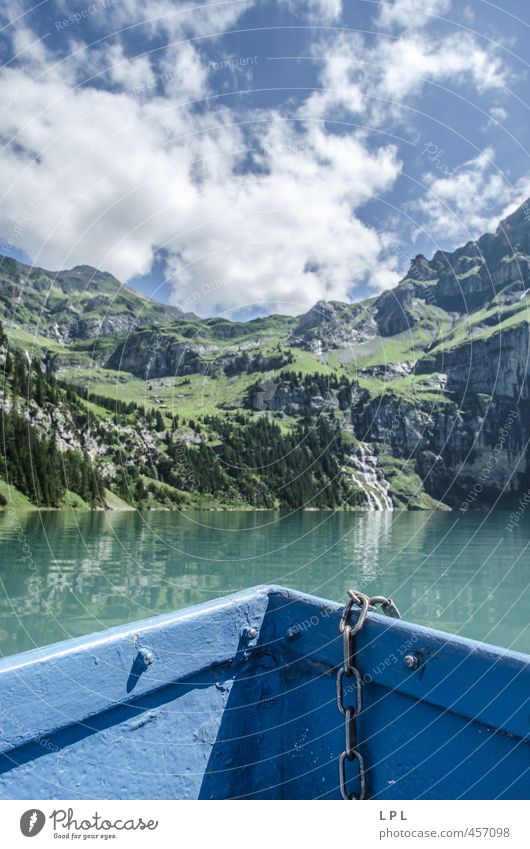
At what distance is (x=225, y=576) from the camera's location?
42.2 metres

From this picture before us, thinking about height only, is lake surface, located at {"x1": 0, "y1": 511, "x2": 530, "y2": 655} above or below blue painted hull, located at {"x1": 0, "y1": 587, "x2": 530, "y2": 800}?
below

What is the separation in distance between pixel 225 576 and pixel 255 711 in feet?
130

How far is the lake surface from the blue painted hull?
19.6 m

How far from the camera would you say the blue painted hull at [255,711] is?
2.87m

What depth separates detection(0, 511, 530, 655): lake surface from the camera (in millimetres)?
27984

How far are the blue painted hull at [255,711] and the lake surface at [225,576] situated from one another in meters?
19.6

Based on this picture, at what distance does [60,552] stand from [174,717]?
2219 inches
